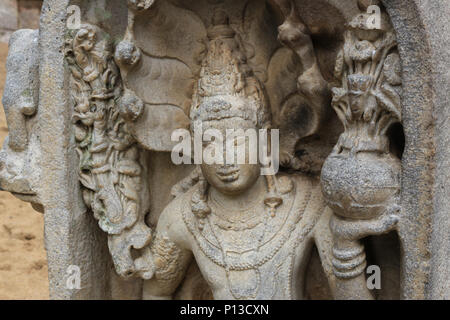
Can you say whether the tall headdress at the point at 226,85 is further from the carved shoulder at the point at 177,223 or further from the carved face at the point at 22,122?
the carved face at the point at 22,122

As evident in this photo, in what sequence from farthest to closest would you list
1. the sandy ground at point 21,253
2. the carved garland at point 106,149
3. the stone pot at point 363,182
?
the sandy ground at point 21,253 → the carved garland at point 106,149 → the stone pot at point 363,182

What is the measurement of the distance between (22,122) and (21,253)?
2134 mm

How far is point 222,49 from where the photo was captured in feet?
8.72

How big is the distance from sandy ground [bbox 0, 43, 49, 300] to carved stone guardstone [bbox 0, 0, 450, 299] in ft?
5.39

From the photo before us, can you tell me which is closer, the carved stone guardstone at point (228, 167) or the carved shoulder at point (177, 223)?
the carved stone guardstone at point (228, 167)

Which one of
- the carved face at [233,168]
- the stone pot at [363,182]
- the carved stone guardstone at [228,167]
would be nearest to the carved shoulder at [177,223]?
the carved stone guardstone at [228,167]

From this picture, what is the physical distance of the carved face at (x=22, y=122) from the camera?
288 centimetres

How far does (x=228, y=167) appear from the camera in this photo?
253cm

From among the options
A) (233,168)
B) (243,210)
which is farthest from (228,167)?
(243,210)

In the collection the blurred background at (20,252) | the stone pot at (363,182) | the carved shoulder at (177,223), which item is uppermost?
the stone pot at (363,182)

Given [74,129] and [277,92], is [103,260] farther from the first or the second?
[277,92]

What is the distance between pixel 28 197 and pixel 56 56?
25.0 inches

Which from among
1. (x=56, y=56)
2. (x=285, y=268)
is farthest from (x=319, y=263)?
(x=56, y=56)
